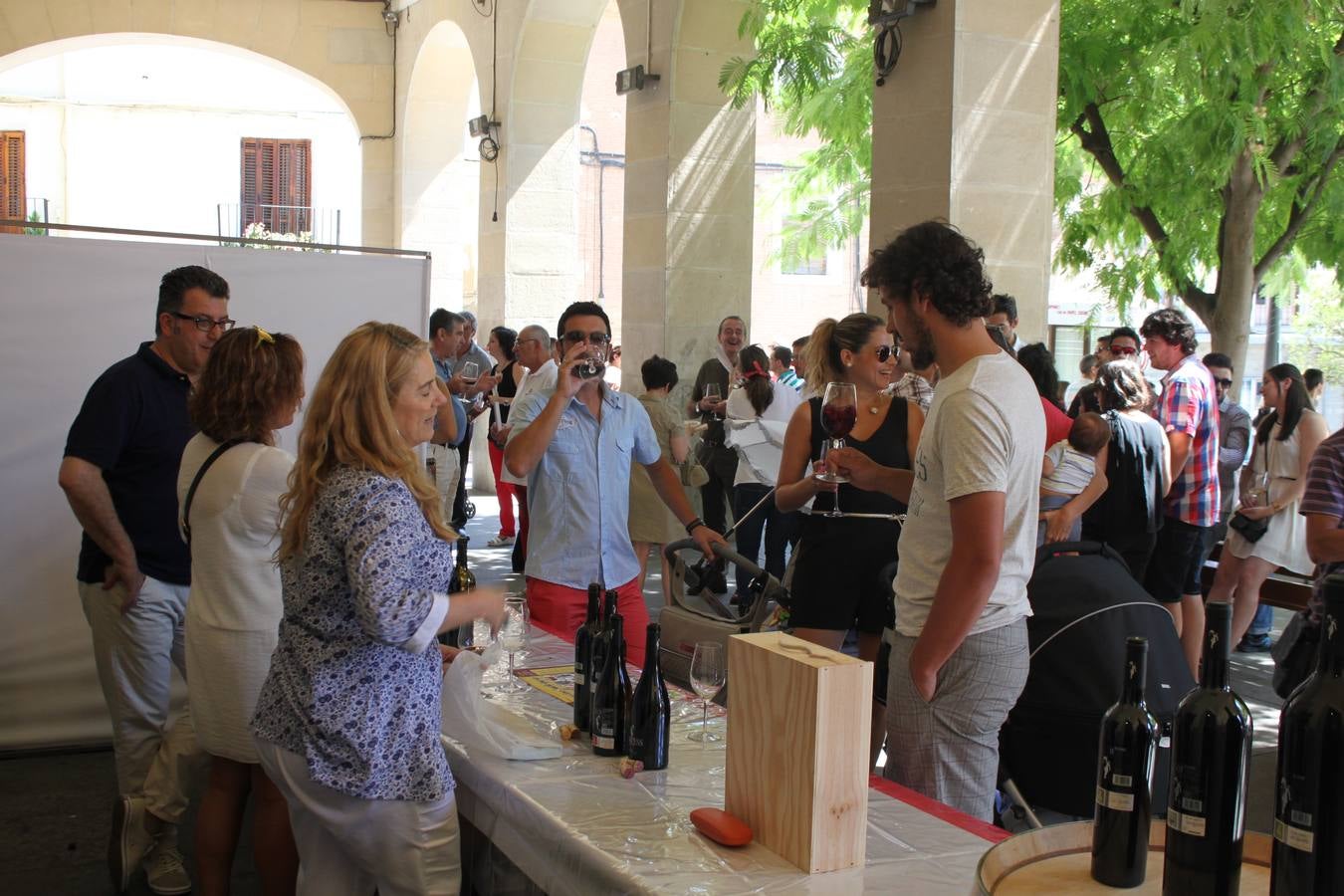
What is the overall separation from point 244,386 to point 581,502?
1.11 meters

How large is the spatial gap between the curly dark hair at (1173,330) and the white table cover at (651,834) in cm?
404

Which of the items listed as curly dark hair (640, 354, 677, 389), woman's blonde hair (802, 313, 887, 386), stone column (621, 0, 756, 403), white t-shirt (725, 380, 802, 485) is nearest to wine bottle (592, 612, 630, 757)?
woman's blonde hair (802, 313, 887, 386)

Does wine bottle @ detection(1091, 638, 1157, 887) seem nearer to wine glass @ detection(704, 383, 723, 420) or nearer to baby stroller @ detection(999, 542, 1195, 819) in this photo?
baby stroller @ detection(999, 542, 1195, 819)

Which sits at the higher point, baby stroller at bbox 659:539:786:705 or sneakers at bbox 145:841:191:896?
baby stroller at bbox 659:539:786:705

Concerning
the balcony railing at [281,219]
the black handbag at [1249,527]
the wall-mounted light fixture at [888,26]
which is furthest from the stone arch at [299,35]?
the black handbag at [1249,527]

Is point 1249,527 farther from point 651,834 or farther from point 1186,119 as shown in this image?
point 651,834

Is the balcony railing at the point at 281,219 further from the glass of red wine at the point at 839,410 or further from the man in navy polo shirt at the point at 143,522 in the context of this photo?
the glass of red wine at the point at 839,410

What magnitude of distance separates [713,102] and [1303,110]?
12.5 ft

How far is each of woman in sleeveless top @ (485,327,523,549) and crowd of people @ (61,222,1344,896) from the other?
4.58m

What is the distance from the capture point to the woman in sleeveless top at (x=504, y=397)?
366 inches

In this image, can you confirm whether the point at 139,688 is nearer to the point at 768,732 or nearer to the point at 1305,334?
the point at 768,732

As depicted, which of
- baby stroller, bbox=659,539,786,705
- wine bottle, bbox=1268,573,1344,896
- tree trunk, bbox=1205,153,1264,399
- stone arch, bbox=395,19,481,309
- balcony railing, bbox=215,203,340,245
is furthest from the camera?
balcony railing, bbox=215,203,340,245

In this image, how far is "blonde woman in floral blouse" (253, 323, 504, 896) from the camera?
2.20 m

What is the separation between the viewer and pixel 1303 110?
7566 mm
